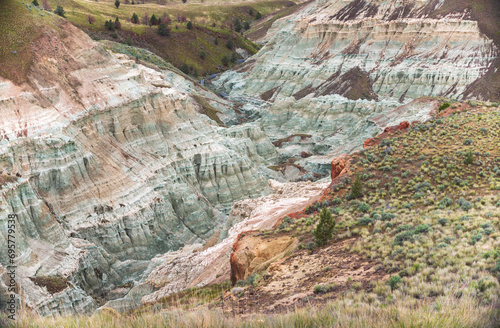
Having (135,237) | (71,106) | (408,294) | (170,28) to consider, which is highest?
(170,28)

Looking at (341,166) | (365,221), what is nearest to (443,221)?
(365,221)

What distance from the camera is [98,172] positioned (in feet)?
129

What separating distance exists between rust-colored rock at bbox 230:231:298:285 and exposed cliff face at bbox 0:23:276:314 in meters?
13.6

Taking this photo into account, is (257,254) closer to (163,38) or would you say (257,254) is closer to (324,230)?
(324,230)

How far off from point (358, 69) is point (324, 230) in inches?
3396

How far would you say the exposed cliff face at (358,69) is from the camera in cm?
8444

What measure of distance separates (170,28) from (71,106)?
101224mm

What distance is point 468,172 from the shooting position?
25.8m

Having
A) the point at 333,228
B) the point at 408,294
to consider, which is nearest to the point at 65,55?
the point at 333,228

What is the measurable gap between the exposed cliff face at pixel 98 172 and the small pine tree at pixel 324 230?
1786cm

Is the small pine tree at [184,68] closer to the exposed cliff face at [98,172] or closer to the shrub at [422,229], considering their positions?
the exposed cliff face at [98,172]

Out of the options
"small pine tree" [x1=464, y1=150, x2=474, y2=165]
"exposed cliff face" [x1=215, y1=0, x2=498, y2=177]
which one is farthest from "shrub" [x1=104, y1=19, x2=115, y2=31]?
"small pine tree" [x1=464, y1=150, x2=474, y2=165]

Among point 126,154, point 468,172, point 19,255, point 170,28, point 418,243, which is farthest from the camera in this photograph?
point 170,28

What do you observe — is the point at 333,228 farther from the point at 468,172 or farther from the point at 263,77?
the point at 263,77
